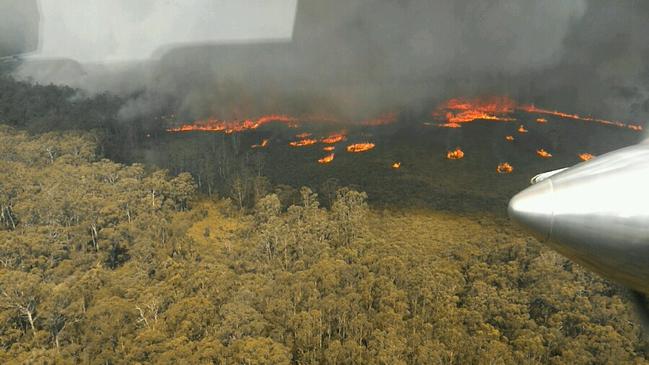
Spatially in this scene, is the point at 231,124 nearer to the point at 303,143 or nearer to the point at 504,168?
the point at 303,143

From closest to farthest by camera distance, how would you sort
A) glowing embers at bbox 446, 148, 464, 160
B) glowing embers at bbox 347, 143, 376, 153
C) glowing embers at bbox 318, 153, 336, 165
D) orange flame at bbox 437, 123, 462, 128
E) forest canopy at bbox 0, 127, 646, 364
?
forest canopy at bbox 0, 127, 646, 364 < glowing embers at bbox 318, 153, 336, 165 < glowing embers at bbox 446, 148, 464, 160 < glowing embers at bbox 347, 143, 376, 153 < orange flame at bbox 437, 123, 462, 128

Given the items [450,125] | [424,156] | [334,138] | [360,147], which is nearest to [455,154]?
[424,156]

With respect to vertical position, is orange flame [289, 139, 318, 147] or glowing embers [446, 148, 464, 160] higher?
orange flame [289, 139, 318, 147]

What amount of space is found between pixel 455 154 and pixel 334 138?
30.9 metres

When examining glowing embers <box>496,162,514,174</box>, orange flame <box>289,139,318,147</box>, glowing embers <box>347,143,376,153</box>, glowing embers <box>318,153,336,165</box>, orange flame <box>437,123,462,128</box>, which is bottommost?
glowing embers <box>496,162,514,174</box>

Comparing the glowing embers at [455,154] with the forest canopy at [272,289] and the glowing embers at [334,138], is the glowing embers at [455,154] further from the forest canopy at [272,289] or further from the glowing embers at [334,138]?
the forest canopy at [272,289]

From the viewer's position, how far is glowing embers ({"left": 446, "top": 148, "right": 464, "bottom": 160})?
3762 inches

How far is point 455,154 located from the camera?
97375 millimetres

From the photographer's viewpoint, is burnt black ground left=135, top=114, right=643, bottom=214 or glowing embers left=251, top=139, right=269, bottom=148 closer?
burnt black ground left=135, top=114, right=643, bottom=214

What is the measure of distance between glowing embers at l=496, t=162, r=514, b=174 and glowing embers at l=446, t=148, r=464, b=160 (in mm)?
9007

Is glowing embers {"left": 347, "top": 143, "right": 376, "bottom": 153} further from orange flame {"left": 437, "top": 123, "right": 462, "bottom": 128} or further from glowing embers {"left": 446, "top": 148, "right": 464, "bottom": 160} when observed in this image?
orange flame {"left": 437, "top": 123, "right": 462, "bottom": 128}

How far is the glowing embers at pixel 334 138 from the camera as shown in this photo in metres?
108

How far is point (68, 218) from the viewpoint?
4500 centimetres

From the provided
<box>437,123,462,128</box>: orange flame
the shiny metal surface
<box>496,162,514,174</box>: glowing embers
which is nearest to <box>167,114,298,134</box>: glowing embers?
<box>437,123,462,128</box>: orange flame
